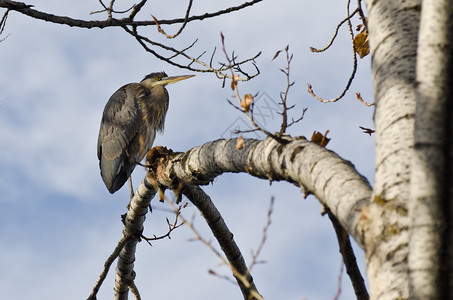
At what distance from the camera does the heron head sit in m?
7.54

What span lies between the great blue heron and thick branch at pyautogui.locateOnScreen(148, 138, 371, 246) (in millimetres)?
3367

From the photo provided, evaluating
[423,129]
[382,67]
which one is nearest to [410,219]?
[423,129]

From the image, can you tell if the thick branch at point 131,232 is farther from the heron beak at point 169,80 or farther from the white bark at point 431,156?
the heron beak at point 169,80

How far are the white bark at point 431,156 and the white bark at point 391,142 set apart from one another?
0.38ft

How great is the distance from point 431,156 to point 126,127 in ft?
18.9

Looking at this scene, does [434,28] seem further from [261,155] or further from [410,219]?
[261,155]

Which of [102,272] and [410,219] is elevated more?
[102,272]

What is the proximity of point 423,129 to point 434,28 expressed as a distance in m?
0.24

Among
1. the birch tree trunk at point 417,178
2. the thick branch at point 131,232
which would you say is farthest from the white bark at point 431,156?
the thick branch at point 131,232

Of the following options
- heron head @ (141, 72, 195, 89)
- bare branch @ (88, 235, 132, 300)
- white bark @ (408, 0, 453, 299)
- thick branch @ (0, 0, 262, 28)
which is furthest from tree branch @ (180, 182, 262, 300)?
heron head @ (141, 72, 195, 89)

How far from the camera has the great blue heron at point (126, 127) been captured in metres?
6.44

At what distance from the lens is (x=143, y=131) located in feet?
22.4

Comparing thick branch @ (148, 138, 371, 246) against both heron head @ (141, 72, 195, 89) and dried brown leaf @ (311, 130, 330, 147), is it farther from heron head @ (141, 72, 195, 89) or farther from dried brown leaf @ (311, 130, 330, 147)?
heron head @ (141, 72, 195, 89)

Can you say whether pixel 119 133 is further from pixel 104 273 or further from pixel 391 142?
pixel 391 142
